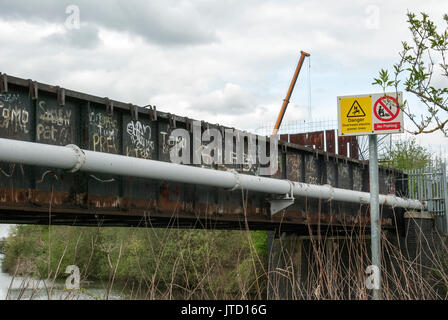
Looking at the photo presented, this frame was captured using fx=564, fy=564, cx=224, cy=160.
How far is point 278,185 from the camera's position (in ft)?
47.3

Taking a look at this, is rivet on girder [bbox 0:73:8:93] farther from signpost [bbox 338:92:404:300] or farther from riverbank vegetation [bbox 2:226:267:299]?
signpost [bbox 338:92:404:300]

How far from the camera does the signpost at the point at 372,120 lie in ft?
24.8

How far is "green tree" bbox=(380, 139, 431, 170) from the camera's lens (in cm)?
4066

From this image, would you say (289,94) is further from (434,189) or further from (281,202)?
(281,202)

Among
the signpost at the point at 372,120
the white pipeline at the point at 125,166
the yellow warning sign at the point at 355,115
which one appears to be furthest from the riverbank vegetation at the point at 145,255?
the yellow warning sign at the point at 355,115

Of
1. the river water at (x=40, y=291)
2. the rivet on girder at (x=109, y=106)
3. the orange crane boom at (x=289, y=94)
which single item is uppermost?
the orange crane boom at (x=289, y=94)

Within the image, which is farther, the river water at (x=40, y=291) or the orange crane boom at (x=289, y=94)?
the orange crane boom at (x=289, y=94)

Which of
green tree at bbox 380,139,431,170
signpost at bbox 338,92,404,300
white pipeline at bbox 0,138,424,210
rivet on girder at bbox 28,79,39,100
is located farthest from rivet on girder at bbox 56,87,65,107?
green tree at bbox 380,139,431,170

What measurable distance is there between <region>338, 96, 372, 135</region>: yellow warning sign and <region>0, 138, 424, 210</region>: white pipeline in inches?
77.4

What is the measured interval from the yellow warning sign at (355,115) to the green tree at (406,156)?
33.6 meters

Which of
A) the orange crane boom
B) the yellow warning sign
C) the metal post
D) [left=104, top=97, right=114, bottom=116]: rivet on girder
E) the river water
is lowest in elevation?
the river water

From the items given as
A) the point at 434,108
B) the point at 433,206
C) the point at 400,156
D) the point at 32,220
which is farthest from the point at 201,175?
the point at 400,156

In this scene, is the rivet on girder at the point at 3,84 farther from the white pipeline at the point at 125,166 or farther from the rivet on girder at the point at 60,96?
the white pipeline at the point at 125,166
